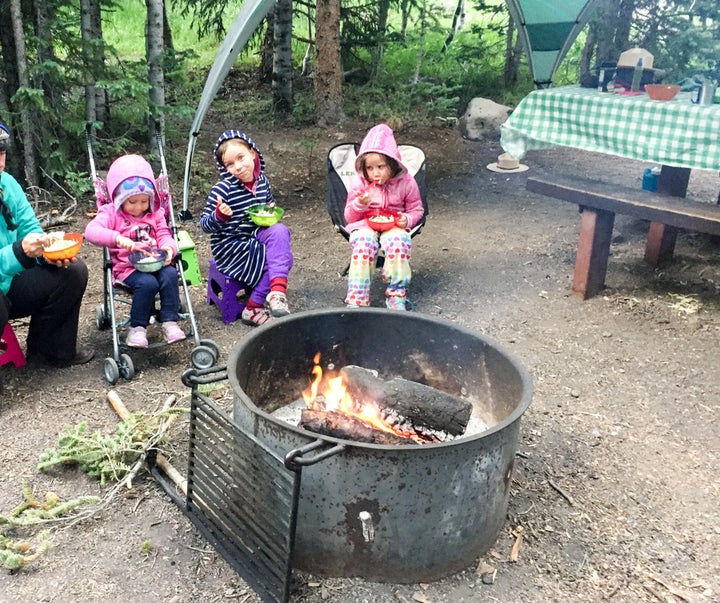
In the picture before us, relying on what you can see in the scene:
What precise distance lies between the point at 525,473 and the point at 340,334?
1.11m

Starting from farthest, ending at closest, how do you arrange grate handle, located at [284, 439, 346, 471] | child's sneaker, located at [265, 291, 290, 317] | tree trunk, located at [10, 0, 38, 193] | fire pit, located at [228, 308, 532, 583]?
tree trunk, located at [10, 0, 38, 193] < child's sneaker, located at [265, 291, 290, 317] < fire pit, located at [228, 308, 532, 583] < grate handle, located at [284, 439, 346, 471]

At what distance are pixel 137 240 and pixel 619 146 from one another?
3.59m

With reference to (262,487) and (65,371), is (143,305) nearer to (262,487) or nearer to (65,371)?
(65,371)

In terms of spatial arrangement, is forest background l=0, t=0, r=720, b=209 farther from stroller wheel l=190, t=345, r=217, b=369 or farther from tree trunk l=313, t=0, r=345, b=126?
stroller wheel l=190, t=345, r=217, b=369

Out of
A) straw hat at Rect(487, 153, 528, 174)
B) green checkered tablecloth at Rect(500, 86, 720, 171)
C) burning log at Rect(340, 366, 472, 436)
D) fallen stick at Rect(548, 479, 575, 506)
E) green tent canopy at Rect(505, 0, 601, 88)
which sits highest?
green tent canopy at Rect(505, 0, 601, 88)

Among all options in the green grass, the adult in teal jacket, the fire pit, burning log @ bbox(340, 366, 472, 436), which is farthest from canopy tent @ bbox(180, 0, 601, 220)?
the green grass

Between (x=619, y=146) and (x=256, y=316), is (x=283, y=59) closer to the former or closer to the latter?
(x=619, y=146)

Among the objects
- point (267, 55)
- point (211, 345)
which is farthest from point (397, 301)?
point (267, 55)

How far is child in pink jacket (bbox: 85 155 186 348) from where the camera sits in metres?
4.15

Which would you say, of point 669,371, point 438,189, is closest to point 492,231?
point 438,189

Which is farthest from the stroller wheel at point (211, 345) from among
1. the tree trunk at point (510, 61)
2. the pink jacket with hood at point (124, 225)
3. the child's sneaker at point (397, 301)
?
the tree trunk at point (510, 61)

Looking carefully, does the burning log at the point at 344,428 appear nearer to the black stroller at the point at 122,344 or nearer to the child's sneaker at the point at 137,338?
the black stroller at the point at 122,344

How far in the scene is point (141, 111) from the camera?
22.6 ft

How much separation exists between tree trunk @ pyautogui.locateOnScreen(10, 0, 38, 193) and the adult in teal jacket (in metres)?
2.68
